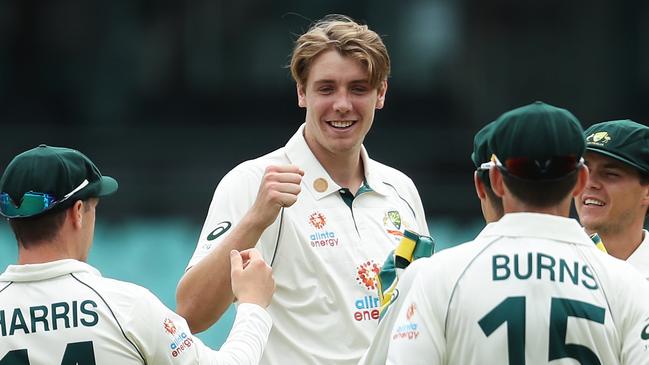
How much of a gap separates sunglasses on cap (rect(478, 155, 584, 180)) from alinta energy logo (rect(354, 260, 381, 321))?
1144 mm

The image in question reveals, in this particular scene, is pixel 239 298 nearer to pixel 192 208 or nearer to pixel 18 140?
pixel 192 208

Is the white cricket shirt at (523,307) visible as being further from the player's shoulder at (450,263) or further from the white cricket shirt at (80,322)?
the white cricket shirt at (80,322)

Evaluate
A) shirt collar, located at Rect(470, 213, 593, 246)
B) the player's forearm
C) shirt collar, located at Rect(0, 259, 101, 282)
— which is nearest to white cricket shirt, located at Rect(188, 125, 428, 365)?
the player's forearm

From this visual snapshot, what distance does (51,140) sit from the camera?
1332 cm

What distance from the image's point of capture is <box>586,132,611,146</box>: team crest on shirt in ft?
16.8

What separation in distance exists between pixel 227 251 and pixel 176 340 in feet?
2.07

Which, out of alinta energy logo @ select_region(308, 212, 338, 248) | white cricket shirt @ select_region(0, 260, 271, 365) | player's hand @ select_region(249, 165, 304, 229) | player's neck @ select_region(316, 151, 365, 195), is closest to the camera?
white cricket shirt @ select_region(0, 260, 271, 365)

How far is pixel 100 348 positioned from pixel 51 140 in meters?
9.46

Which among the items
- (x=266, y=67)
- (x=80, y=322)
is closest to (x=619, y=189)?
(x=80, y=322)

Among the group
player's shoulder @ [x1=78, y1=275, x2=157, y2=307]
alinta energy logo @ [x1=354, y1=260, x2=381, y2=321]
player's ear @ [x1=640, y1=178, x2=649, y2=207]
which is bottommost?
alinta energy logo @ [x1=354, y1=260, x2=381, y2=321]

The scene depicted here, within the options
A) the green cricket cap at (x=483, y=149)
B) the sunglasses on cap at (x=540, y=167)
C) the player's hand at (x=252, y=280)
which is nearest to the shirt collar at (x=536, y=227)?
the sunglasses on cap at (x=540, y=167)

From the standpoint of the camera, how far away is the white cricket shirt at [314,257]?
194 inches

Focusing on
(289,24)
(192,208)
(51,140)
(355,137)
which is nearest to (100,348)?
(355,137)

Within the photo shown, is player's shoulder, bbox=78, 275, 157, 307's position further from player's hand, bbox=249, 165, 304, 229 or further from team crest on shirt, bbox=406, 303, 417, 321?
team crest on shirt, bbox=406, 303, 417, 321
